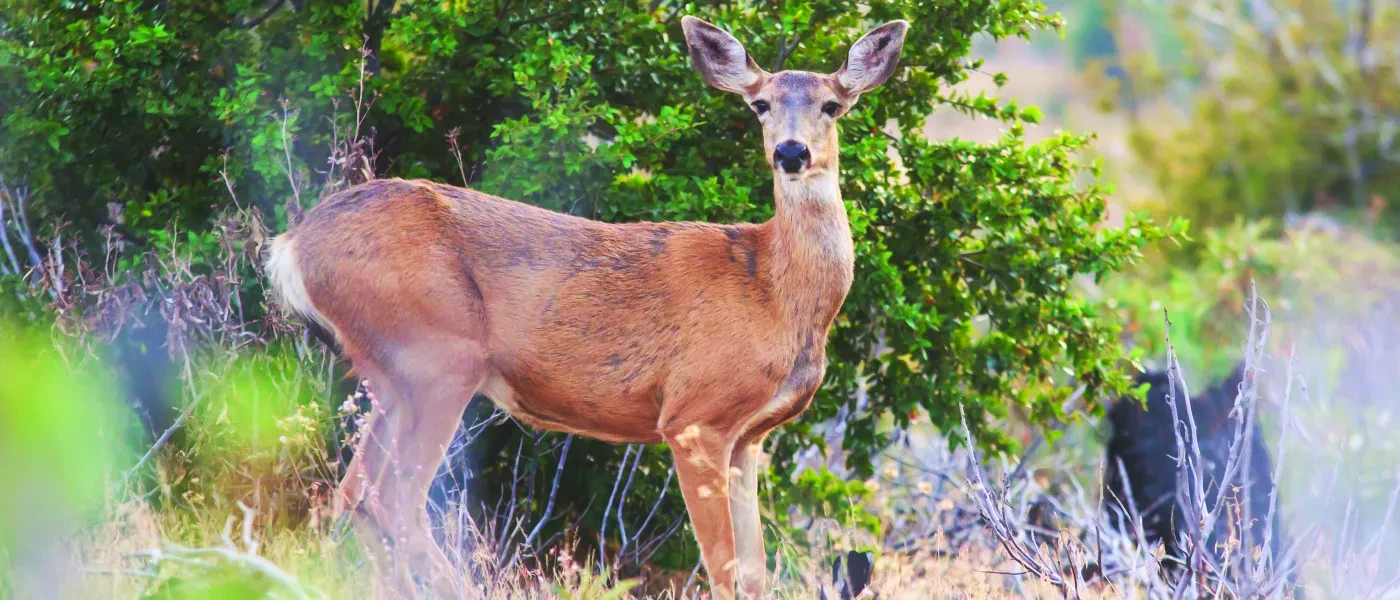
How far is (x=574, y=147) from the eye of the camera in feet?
21.9

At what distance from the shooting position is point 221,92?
6516 mm

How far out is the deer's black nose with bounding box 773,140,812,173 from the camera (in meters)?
5.45

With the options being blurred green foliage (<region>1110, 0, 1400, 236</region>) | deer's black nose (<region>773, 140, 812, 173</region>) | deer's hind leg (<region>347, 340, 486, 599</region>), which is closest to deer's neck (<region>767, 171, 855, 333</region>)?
deer's black nose (<region>773, 140, 812, 173</region>)

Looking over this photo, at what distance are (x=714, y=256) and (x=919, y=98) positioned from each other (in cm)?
212

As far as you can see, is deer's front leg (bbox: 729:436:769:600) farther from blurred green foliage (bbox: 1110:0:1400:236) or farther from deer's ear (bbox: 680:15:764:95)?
blurred green foliage (bbox: 1110:0:1400:236)

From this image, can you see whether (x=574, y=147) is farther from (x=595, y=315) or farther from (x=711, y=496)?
(x=711, y=496)

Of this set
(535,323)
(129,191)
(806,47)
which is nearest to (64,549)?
(535,323)

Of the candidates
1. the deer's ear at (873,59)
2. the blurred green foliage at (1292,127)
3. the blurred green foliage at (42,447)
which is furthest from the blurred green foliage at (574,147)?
the blurred green foliage at (1292,127)

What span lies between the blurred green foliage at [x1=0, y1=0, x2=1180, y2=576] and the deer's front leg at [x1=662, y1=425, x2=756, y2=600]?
1.52m

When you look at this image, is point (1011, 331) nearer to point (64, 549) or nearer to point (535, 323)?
point (535, 323)

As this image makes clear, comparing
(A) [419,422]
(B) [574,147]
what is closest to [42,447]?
(A) [419,422]

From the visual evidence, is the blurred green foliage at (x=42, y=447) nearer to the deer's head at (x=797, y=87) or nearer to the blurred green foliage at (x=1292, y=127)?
the deer's head at (x=797, y=87)

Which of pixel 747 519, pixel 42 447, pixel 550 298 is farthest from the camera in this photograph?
pixel 747 519

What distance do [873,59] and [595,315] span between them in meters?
1.60
